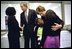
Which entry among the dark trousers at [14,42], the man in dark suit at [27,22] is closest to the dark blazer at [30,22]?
the man in dark suit at [27,22]

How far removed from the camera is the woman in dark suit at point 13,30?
6.23ft

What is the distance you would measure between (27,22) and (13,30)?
0.48 ft

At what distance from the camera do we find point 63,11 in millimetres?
1938

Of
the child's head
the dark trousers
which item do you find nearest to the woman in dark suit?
the dark trousers

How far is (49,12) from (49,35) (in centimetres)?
21

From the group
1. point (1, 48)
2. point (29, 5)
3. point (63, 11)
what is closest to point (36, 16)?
point (29, 5)

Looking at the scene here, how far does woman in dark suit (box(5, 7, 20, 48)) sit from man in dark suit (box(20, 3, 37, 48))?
0.06m

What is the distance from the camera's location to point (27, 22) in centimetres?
191

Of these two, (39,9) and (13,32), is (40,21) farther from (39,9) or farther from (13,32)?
(13,32)

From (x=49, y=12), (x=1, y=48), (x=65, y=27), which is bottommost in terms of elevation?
(x=1, y=48)

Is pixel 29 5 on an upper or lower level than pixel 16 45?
upper

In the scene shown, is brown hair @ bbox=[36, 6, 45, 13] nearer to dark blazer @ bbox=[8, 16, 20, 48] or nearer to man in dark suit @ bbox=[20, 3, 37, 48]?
man in dark suit @ bbox=[20, 3, 37, 48]

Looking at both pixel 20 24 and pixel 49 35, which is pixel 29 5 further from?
pixel 49 35

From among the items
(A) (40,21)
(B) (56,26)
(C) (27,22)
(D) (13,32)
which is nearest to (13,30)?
(D) (13,32)
